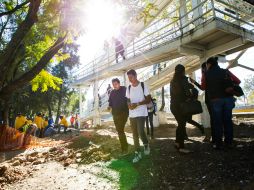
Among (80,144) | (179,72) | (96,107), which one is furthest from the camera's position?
(96,107)

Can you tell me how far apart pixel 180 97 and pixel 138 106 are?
0.86 m

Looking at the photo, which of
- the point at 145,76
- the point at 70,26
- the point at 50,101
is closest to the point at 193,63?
the point at 145,76

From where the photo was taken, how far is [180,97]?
5.46 metres

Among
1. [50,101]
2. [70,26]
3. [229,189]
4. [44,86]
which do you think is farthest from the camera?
[50,101]

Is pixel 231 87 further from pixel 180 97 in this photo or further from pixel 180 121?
pixel 180 121

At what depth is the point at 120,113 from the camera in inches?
243

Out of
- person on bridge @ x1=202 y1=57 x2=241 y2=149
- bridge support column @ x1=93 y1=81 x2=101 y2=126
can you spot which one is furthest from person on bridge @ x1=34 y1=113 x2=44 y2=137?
person on bridge @ x1=202 y1=57 x2=241 y2=149

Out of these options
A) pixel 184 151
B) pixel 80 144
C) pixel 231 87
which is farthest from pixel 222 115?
pixel 80 144

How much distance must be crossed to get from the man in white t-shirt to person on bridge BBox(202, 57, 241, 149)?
1.30 metres

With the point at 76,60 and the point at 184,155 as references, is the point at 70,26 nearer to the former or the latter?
the point at 184,155

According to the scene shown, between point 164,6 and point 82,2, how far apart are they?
42.5 ft

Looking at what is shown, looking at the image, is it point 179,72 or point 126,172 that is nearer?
point 126,172

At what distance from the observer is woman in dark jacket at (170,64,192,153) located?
541 cm

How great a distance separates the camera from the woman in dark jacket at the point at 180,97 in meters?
5.41
